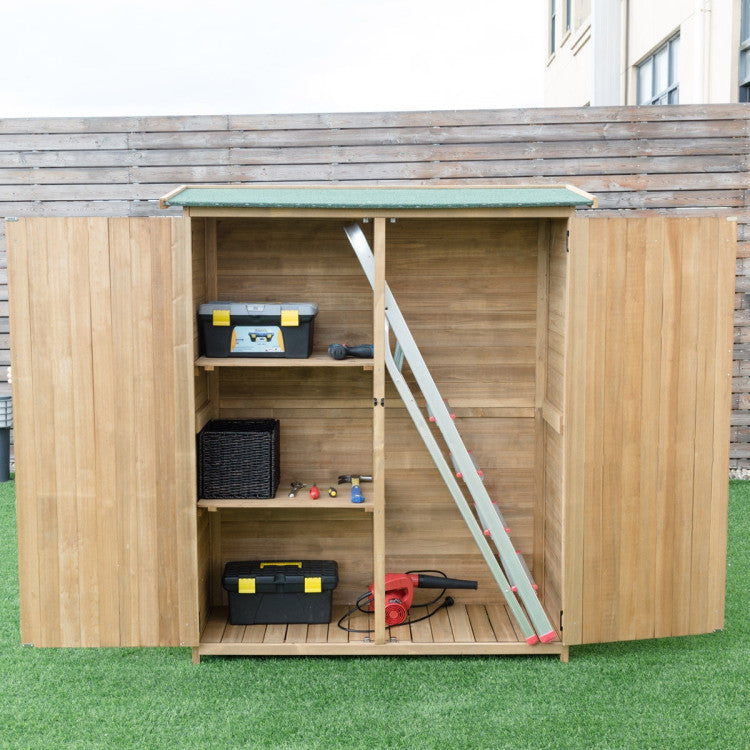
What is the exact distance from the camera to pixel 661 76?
8.85m

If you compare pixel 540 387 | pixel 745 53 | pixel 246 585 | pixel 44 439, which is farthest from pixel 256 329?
pixel 745 53

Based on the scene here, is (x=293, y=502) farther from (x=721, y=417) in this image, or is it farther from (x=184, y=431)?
(x=721, y=417)

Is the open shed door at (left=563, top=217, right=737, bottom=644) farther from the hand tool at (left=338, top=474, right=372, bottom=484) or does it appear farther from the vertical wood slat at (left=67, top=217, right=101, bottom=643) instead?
the vertical wood slat at (left=67, top=217, right=101, bottom=643)

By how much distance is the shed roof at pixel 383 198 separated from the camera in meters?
3.42

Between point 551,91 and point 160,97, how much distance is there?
7.07 m

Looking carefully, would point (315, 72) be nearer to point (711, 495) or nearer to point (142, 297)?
point (142, 297)

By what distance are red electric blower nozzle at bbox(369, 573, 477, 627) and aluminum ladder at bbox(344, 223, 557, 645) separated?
337 millimetres

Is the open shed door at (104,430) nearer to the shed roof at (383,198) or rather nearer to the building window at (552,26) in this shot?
the shed roof at (383,198)

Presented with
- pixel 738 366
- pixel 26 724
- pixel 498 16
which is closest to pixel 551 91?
pixel 498 16

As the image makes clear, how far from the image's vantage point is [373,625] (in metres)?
3.91

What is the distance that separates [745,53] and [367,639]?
5.45m

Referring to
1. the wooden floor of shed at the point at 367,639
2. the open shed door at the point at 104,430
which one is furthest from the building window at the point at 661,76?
the open shed door at the point at 104,430

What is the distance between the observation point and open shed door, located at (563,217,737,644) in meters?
3.51

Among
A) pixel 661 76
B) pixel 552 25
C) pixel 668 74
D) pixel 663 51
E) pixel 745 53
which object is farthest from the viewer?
pixel 552 25
